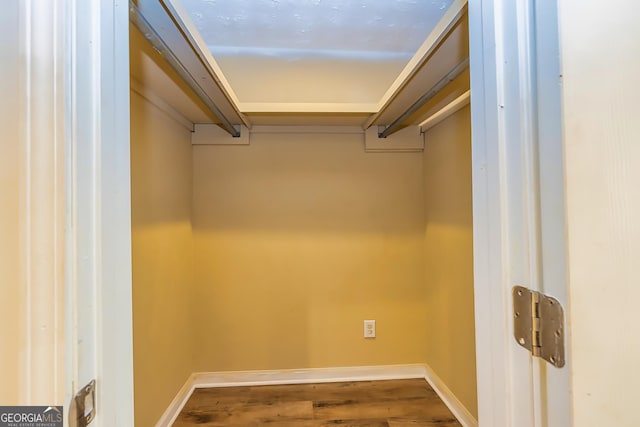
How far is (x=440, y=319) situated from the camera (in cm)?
186

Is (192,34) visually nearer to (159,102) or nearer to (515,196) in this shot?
(159,102)

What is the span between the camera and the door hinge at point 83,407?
0.39m

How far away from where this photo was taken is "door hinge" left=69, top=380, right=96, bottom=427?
387 millimetres

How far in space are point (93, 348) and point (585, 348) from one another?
706mm

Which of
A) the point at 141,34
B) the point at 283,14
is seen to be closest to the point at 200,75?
the point at 141,34

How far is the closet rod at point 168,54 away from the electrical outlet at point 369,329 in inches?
68.6

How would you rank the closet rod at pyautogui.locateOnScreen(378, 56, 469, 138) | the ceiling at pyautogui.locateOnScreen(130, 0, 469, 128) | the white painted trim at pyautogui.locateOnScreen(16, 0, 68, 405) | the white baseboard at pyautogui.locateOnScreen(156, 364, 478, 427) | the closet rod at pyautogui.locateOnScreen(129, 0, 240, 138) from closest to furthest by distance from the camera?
the white painted trim at pyautogui.locateOnScreen(16, 0, 68, 405) → the closet rod at pyautogui.locateOnScreen(129, 0, 240, 138) → the ceiling at pyautogui.locateOnScreen(130, 0, 469, 128) → the closet rod at pyautogui.locateOnScreen(378, 56, 469, 138) → the white baseboard at pyautogui.locateOnScreen(156, 364, 478, 427)

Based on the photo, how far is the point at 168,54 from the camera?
3.33 ft

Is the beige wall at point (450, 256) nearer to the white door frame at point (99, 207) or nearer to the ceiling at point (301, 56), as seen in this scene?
the ceiling at point (301, 56)

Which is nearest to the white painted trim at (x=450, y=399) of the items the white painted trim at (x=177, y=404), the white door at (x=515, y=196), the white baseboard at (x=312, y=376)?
the white baseboard at (x=312, y=376)

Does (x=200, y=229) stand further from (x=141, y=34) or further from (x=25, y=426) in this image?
(x=25, y=426)

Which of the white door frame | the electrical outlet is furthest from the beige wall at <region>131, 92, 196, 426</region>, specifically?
the electrical outlet

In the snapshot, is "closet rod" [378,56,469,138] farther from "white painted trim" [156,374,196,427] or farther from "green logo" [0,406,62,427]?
"white painted trim" [156,374,196,427]

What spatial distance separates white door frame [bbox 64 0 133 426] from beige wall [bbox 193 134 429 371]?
149cm
